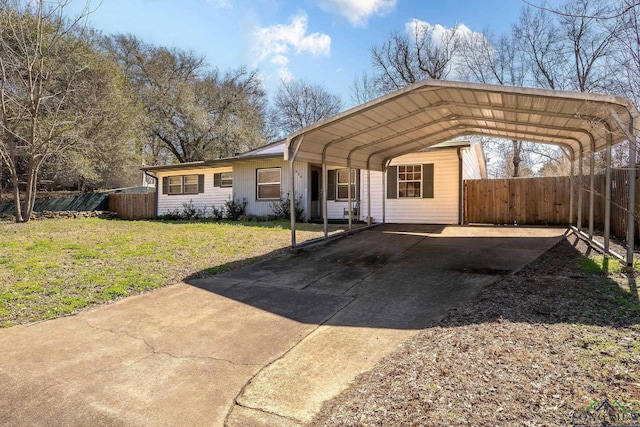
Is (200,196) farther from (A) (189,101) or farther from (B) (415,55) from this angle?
(B) (415,55)

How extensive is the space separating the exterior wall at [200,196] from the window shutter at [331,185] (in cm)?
451

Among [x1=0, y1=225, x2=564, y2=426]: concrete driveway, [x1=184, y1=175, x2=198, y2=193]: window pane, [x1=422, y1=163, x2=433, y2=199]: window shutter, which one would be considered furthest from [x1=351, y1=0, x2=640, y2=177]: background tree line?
[x1=184, y1=175, x2=198, y2=193]: window pane

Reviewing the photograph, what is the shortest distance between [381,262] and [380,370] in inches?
167

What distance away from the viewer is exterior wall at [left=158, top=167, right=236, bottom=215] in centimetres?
1716

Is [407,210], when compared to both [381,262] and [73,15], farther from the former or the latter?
[73,15]

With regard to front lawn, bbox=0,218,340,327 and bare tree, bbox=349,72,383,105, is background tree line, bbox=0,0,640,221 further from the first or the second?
front lawn, bbox=0,218,340,327

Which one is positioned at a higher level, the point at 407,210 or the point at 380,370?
the point at 407,210

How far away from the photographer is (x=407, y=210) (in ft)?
45.1

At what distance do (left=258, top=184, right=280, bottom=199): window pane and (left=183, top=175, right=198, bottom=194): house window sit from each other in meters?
4.03

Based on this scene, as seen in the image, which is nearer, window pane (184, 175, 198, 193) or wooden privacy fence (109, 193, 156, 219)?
window pane (184, 175, 198, 193)

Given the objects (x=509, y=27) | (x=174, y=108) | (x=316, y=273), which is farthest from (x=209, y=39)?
(x=509, y=27)

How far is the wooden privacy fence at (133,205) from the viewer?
1941 cm

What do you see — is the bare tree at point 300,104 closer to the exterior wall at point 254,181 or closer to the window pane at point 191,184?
the window pane at point 191,184

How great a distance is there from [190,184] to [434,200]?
38.4ft
